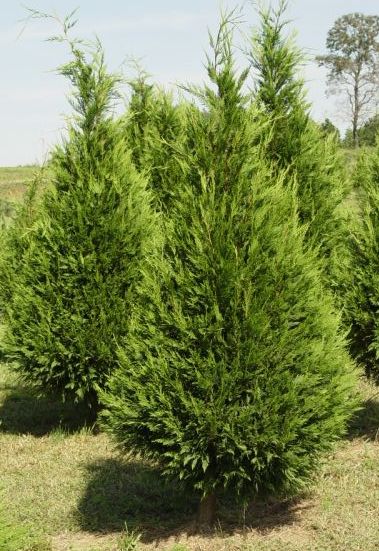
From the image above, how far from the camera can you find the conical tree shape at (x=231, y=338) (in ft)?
20.4

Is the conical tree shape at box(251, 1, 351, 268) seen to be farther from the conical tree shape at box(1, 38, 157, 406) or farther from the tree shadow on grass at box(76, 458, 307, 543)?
the tree shadow on grass at box(76, 458, 307, 543)

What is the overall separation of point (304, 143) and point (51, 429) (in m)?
6.82

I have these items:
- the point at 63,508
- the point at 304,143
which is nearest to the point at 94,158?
the point at 304,143

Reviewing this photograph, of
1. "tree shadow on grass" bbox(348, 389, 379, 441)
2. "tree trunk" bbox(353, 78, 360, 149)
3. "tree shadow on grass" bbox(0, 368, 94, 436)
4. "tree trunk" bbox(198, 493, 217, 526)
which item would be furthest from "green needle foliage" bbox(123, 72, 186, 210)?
"tree trunk" bbox(353, 78, 360, 149)

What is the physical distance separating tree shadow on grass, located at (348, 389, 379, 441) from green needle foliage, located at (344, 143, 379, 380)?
96cm

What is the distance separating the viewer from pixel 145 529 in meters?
7.17

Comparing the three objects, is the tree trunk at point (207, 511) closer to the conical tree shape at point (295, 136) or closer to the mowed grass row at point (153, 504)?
the mowed grass row at point (153, 504)

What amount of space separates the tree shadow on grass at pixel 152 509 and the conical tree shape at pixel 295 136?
500cm

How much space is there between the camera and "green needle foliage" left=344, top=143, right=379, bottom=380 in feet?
29.6

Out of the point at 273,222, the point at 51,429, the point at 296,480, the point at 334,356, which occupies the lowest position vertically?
the point at 51,429

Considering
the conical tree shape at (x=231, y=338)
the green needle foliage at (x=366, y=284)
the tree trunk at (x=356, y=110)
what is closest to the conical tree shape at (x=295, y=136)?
the green needle foliage at (x=366, y=284)

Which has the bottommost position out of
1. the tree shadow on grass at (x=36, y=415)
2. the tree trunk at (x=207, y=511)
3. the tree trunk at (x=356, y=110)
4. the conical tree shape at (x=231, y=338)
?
the tree shadow on grass at (x=36, y=415)

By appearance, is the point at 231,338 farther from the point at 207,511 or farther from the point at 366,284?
the point at 366,284

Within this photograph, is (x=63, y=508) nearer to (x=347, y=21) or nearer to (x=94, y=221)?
(x=94, y=221)
